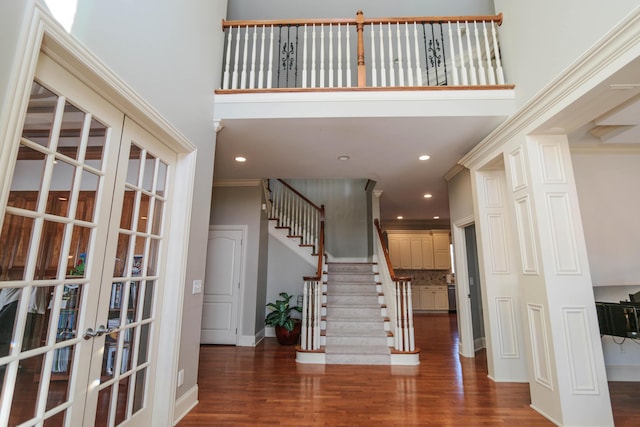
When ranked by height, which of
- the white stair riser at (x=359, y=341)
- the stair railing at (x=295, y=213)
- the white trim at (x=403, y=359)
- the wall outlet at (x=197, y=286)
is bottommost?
the white trim at (x=403, y=359)

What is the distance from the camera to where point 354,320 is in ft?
15.6

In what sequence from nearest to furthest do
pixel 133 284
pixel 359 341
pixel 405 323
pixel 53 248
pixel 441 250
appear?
pixel 53 248
pixel 133 284
pixel 405 323
pixel 359 341
pixel 441 250

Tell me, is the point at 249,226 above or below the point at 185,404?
above

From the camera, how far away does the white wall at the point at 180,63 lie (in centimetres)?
175

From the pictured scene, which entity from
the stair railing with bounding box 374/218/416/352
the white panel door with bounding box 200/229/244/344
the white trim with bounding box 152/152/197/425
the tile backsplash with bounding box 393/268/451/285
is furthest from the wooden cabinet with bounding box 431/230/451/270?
the white trim with bounding box 152/152/197/425

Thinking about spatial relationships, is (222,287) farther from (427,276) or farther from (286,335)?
(427,276)

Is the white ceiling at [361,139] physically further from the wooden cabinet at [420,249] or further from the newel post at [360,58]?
the wooden cabinet at [420,249]

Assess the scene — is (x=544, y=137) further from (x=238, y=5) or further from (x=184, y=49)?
(x=238, y=5)

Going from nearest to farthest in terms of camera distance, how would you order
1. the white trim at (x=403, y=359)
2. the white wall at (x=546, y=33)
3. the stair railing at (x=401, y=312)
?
1. the white wall at (x=546, y=33)
2. the white trim at (x=403, y=359)
3. the stair railing at (x=401, y=312)

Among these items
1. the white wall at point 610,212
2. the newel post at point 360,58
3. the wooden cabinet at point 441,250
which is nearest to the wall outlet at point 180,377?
the newel post at point 360,58

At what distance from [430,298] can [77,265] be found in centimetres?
930

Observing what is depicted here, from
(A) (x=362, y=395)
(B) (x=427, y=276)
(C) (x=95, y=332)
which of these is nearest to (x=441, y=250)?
(B) (x=427, y=276)

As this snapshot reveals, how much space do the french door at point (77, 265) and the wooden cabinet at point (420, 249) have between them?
817 cm

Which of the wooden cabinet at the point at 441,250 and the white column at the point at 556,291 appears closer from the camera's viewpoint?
the white column at the point at 556,291
